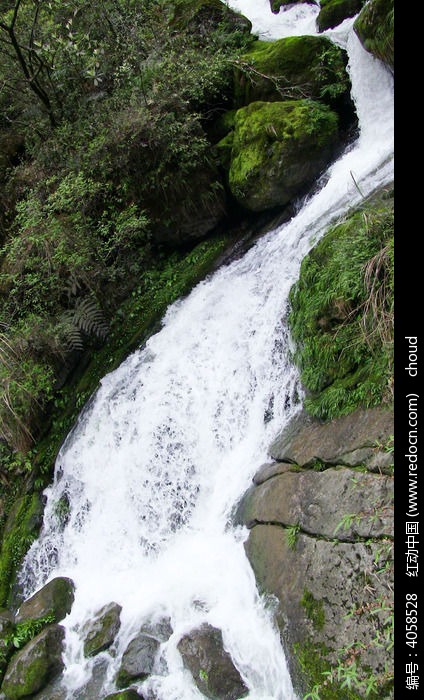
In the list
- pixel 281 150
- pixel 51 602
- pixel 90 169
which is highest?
pixel 90 169

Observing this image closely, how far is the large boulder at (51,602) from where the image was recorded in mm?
5824

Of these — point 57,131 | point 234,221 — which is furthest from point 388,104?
point 57,131

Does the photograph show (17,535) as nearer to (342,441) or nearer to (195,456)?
(195,456)

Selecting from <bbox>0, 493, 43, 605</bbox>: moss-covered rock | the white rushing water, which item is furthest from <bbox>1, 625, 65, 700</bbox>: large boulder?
<bbox>0, 493, 43, 605</bbox>: moss-covered rock

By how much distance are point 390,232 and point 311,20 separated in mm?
8445

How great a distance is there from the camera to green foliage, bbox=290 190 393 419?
4.24 m

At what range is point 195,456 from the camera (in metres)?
6.12

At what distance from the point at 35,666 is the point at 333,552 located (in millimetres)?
3732

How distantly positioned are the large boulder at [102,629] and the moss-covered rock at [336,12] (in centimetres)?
1068

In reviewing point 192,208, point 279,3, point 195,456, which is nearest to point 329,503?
point 195,456

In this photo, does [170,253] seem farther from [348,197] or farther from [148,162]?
[348,197]

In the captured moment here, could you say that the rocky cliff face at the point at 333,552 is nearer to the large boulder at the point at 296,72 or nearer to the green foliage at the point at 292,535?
the green foliage at the point at 292,535

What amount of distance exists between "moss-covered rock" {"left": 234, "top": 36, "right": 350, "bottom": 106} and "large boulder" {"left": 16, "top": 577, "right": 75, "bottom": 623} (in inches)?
330

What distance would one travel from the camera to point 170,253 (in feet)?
30.3
